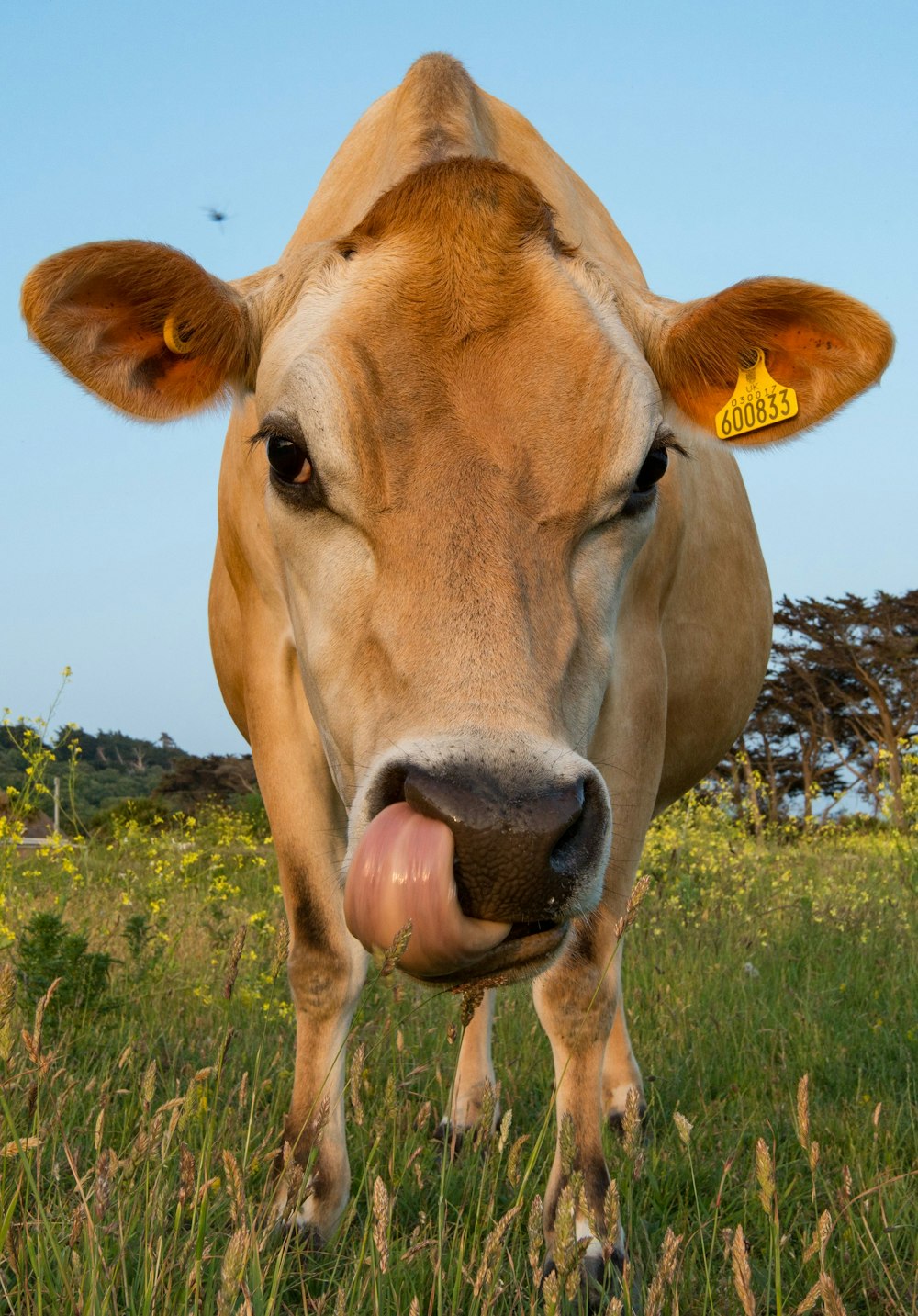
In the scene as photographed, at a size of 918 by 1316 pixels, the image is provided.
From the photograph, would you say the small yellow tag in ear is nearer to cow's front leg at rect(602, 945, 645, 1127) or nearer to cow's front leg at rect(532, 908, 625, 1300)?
cow's front leg at rect(532, 908, 625, 1300)

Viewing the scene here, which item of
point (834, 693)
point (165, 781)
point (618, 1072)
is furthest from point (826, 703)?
point (618, 1072)

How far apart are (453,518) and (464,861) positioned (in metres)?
0.72

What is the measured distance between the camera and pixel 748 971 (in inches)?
213

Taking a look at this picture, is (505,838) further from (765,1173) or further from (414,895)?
(765,1173)

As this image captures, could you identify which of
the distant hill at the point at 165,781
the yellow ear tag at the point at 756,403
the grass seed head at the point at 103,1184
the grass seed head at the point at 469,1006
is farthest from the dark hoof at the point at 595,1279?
the distant hill at the point at 165,781

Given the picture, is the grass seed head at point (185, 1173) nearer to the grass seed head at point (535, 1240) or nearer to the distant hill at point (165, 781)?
the grass seed head at point (535, 1240)

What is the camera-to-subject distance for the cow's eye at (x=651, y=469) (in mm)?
2770

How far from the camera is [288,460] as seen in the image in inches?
104

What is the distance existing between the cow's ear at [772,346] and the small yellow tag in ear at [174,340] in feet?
3.89

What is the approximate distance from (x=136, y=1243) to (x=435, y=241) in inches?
83.4

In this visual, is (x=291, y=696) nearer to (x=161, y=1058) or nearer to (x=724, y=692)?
(x=161, y=1058)

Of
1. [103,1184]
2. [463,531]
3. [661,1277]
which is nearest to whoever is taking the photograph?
[661,1277]

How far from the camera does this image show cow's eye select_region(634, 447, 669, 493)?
109 inches

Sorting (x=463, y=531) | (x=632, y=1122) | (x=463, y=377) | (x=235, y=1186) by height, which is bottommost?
(x=235, y=1186)
